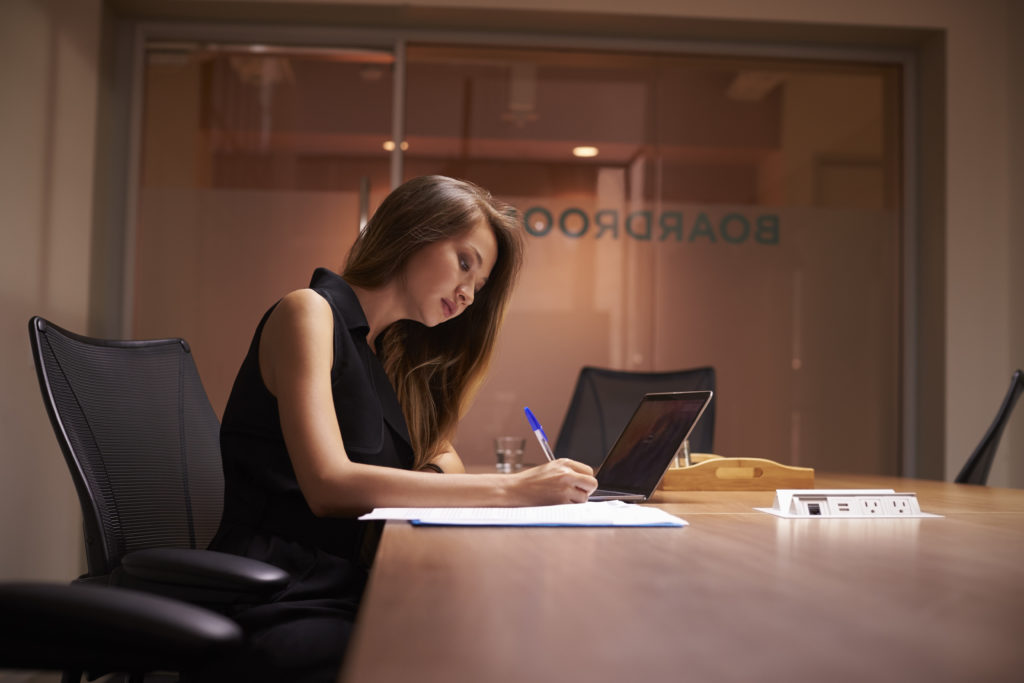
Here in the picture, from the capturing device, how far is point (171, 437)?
6.12ft

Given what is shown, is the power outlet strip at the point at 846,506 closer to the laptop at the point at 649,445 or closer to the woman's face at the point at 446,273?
the laptop at the point at 649,445

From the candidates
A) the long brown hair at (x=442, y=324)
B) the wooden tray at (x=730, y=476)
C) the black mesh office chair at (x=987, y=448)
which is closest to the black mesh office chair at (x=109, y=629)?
the long brown hair at (x=442, y=324)

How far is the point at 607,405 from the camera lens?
3.40 meters

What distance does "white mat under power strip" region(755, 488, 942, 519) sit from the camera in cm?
129

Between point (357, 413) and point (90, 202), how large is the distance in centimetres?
290

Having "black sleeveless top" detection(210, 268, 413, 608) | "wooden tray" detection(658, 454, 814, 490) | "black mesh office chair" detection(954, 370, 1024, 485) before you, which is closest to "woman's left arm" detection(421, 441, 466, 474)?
"black sleeveless top" detection(210, 268, 413, 608)

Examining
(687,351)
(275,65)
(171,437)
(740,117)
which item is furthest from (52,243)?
(740,117)

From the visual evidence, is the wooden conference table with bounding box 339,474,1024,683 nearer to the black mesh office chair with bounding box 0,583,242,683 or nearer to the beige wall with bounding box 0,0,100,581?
the black mesh office chair with bounding box 0,583,242,683

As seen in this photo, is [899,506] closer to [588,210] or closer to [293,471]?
[293,471]

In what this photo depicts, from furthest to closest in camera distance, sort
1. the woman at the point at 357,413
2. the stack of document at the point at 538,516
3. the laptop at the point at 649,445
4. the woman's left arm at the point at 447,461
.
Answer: the woman's left arm at the point at 447,461, the laptop at the point at 649,445, the woman at the point at 357,413, the stack of document at the point at 538,516

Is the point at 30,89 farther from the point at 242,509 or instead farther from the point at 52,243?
the point at 242,509

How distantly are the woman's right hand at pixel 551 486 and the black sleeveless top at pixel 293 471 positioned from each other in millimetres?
236

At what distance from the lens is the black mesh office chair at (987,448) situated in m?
2.52

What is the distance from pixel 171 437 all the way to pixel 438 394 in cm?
61
